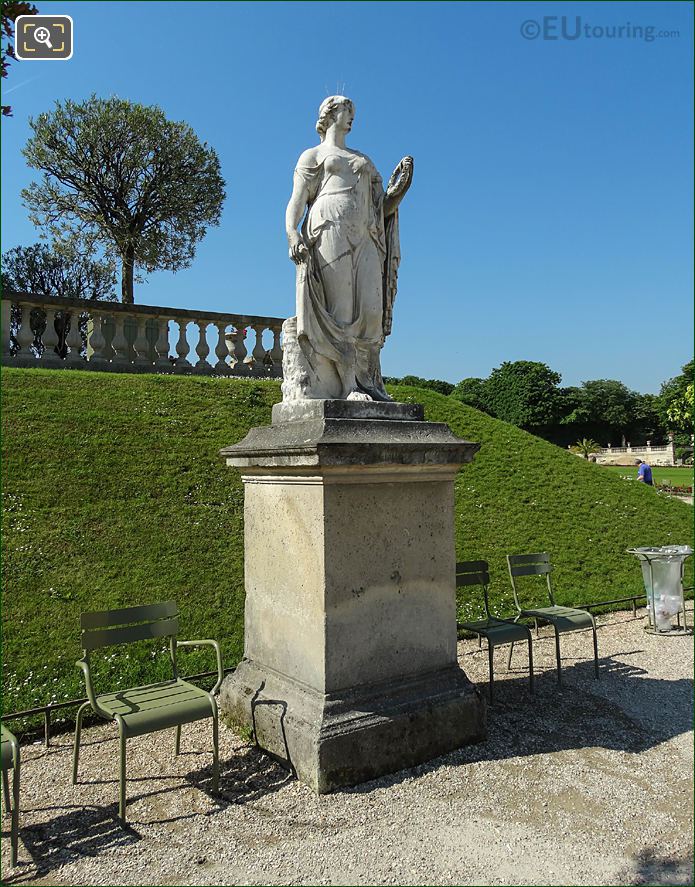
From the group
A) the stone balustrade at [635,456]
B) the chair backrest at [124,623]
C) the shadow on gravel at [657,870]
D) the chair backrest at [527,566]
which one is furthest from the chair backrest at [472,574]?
the stone balustrade at [635,456]

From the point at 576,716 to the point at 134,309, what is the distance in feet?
34.7

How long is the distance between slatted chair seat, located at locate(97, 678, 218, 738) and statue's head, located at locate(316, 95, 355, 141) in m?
4.16

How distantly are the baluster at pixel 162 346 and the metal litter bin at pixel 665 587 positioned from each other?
358 inches

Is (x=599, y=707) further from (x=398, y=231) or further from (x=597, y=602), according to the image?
(x=398, y=231)

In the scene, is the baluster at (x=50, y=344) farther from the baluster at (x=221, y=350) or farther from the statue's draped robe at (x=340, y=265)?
the statue's draped robe at (x=340, y=265)

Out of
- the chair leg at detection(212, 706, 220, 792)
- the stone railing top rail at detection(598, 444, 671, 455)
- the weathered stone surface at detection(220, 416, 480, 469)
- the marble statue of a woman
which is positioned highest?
the marble statue of a woman

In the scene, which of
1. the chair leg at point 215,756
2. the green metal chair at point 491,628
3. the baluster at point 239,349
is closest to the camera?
the chair leg at point 215,756

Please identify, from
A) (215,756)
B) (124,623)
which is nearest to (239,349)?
(124,623)

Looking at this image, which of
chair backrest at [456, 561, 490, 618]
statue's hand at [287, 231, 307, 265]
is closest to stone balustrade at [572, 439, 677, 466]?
chair backrest at [456, 561, 490, 618]

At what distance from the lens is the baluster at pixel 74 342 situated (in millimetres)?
11844

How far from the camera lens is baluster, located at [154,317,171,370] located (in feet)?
41.5

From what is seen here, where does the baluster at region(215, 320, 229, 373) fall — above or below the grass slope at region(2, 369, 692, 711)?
above

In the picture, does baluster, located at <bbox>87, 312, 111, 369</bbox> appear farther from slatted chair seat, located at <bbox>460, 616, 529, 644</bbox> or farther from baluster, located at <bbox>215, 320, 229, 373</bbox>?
slatted chair seat, located at <bbox>460, 616, 529, 644</bbox>

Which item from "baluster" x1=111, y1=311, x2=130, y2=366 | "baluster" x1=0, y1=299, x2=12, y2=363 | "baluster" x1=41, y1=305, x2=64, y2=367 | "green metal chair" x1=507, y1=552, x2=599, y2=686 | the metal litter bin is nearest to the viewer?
"green metal chair" x1=507, y1=552, x2=599, y2=686
